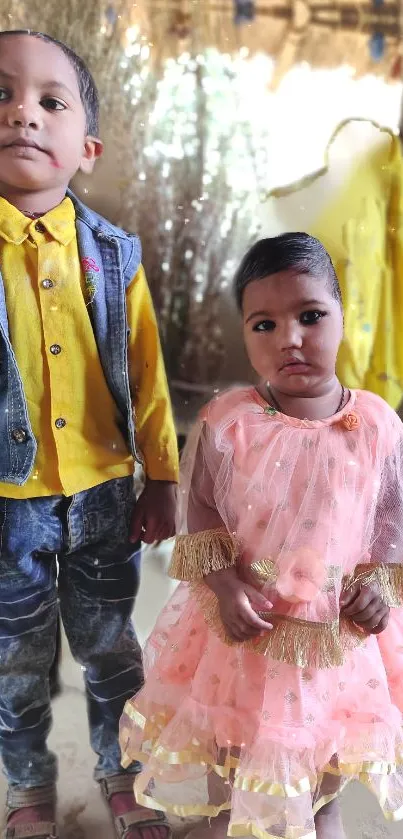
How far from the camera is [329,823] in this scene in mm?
876

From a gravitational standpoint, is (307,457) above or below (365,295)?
below

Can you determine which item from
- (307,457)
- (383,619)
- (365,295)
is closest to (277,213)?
(365,295)

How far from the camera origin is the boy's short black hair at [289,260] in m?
0.79

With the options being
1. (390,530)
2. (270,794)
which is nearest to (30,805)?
(270,794)

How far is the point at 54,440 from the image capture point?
0.86m

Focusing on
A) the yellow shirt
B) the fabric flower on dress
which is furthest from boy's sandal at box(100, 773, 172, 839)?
the fabric flower on dress

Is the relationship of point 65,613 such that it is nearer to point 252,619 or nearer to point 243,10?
point 252,619

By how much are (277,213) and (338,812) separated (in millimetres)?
704

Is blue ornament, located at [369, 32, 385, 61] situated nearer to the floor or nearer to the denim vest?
the denim vest

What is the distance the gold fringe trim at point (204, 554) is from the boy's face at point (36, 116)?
0.42 metres

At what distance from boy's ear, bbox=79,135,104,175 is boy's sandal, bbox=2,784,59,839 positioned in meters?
0.75

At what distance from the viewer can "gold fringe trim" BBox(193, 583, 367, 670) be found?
2.53ft

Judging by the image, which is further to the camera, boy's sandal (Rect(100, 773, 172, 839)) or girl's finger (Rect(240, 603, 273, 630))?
boy's sandal (Rect(100, 773, 172, 839))

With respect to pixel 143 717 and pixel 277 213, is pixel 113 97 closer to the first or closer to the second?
pixel 277 213
